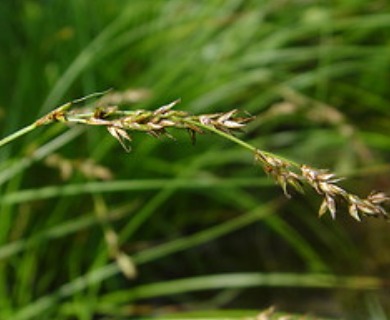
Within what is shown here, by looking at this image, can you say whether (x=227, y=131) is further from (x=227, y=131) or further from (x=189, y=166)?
(x=189, y=166)

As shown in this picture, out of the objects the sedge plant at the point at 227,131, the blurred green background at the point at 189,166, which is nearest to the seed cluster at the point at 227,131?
the sedge plant at the point at 227,131

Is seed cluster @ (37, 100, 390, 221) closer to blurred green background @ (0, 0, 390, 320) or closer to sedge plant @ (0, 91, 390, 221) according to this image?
sedge plant @ (0, 91, 390, 221)

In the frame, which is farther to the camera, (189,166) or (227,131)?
(189,166)

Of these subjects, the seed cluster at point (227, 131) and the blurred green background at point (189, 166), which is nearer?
the seed cluster at point (227, 131)

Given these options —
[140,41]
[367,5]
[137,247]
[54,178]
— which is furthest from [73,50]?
[367,5]

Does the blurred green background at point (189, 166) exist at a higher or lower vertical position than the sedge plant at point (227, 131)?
higher

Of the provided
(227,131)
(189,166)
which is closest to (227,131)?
(227,131)

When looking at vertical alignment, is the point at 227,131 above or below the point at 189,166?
below

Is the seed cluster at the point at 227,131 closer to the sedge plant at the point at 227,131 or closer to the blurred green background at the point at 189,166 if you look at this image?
the sedge plant at the point at 227,131
